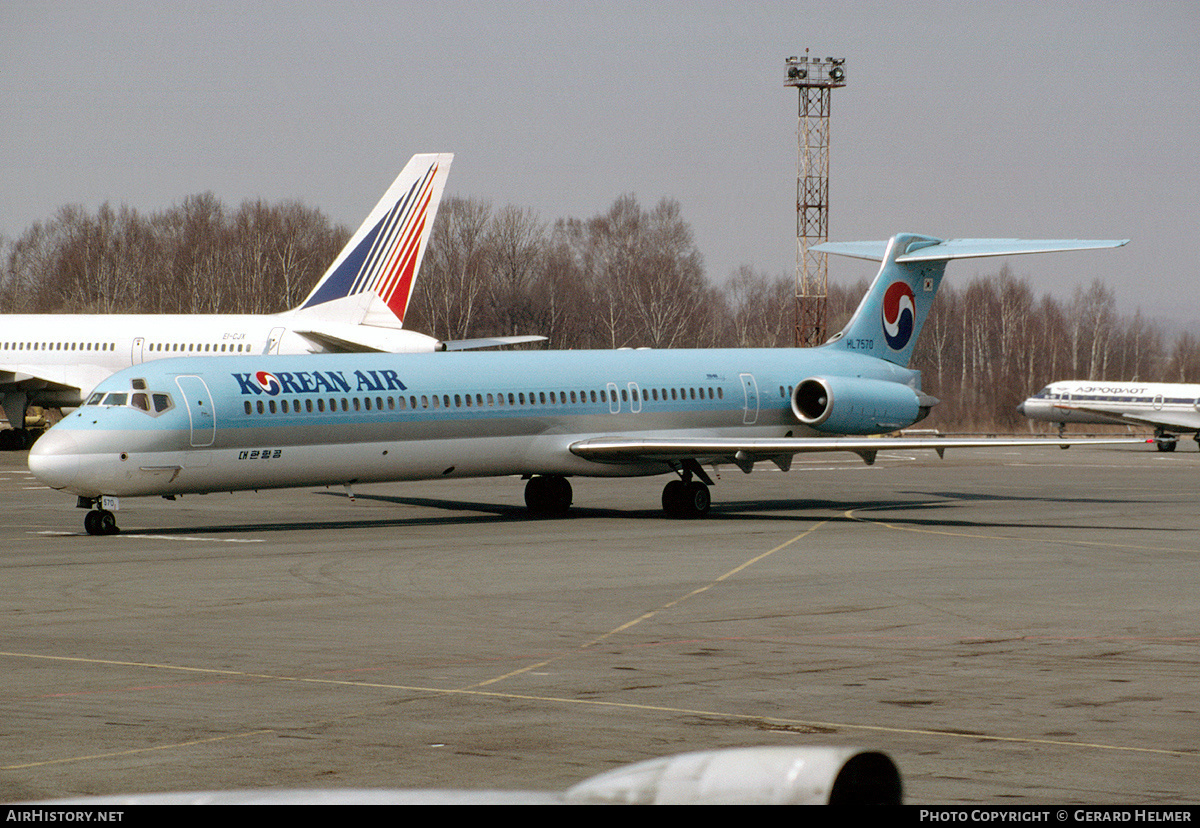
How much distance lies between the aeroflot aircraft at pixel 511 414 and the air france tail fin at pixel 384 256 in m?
15.7

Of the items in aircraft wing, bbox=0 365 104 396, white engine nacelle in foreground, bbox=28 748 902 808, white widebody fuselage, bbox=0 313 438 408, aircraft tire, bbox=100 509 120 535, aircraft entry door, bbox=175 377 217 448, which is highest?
white widebody fuselage, bbox=0 313 438 408

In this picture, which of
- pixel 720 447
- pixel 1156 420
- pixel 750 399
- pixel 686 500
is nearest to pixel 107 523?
pixel 686 500

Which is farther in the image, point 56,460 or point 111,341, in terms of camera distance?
point 111,341

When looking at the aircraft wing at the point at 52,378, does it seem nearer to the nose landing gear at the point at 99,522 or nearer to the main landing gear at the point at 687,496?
the nose landing gear at the point at 99,522

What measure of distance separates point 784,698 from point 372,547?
1239 centimetres

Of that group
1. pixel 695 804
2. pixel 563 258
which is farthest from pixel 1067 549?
pixel 563 258

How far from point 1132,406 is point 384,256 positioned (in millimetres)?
35439

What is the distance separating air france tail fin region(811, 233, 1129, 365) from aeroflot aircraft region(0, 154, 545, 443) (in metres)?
14.2

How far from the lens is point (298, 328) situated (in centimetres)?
4478

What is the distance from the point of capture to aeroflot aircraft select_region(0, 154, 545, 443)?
1764 inches

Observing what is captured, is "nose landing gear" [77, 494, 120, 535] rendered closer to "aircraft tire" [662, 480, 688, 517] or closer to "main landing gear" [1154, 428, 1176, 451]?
"aircraft tire" [662, 480, 688, 517]

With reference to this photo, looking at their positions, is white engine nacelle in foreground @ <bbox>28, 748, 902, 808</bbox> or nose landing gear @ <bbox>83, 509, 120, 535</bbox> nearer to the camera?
white engine nacelle in foreground @ <bbox>28, 748, 902, 808</bbox>

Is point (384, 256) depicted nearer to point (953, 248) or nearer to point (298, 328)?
point (298, 328)

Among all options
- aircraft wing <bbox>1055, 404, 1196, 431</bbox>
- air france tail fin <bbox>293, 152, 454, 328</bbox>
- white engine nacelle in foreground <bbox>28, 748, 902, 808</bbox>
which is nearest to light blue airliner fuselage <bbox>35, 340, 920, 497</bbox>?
air france tail fin <bbox>293, 152, 454, 328</bbox>
